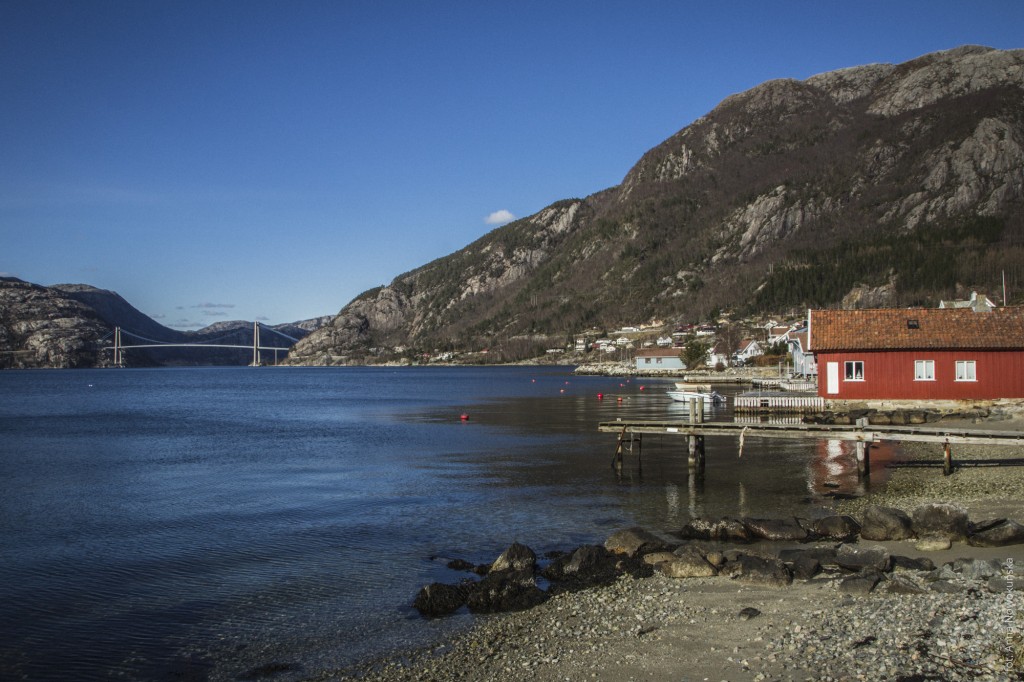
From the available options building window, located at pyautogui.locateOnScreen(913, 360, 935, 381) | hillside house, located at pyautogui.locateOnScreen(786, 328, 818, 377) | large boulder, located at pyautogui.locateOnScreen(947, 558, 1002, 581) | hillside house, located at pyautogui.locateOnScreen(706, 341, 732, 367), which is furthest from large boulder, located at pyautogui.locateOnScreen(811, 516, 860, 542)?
hillside house, located at pyautogui.locateOnScreen(706, 341, 732, 367)

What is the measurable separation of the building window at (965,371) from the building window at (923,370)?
1.25 metres

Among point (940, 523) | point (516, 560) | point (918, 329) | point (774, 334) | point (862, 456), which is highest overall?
point (774, 334)

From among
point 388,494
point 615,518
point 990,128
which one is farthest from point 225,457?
point 990,128

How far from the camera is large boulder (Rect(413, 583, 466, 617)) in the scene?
14.5m

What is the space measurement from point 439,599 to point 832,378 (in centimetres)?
3474

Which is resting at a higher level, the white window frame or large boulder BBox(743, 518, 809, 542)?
the white window frame

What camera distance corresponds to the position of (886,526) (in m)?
17.8

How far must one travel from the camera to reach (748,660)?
10.8 meters

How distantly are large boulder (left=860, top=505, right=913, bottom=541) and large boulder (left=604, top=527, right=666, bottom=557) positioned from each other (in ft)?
16.1

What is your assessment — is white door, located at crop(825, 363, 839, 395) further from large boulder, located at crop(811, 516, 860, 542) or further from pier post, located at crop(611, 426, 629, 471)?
large boulder, located at crop(811, 516, 860, 542)

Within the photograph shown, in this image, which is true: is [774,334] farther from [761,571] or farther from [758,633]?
[758,633]

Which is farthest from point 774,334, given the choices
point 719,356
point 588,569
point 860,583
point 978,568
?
point 860,583

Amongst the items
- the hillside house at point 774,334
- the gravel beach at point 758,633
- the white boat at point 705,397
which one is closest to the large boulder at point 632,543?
the gravel beach at point 758,633

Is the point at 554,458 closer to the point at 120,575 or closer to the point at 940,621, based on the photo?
the point at 120,575
